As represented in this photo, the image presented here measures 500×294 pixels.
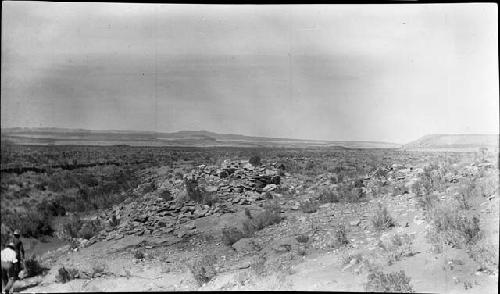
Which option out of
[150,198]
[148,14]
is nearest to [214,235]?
[150,198]

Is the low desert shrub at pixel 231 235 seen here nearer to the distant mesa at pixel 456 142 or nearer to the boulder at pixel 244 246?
the boulder at pixel 244 246

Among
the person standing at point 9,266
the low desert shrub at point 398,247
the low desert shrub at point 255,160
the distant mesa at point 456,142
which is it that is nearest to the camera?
the person standing at point 9,266

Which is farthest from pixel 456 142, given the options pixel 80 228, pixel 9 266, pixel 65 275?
pixel 9 266

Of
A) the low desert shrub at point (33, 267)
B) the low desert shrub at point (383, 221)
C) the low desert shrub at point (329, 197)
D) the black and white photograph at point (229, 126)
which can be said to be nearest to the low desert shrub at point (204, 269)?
the black and white photograph at point (229, 126)

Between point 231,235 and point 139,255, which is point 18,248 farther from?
point 231,235

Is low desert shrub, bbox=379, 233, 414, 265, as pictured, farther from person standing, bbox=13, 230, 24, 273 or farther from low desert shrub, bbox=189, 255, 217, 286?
person standing, bbox=13, 230, 24, 273

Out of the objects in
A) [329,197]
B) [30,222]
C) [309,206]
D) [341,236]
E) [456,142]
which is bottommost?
[341,236]

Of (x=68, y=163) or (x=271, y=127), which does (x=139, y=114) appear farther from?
(x=271, y=127)
